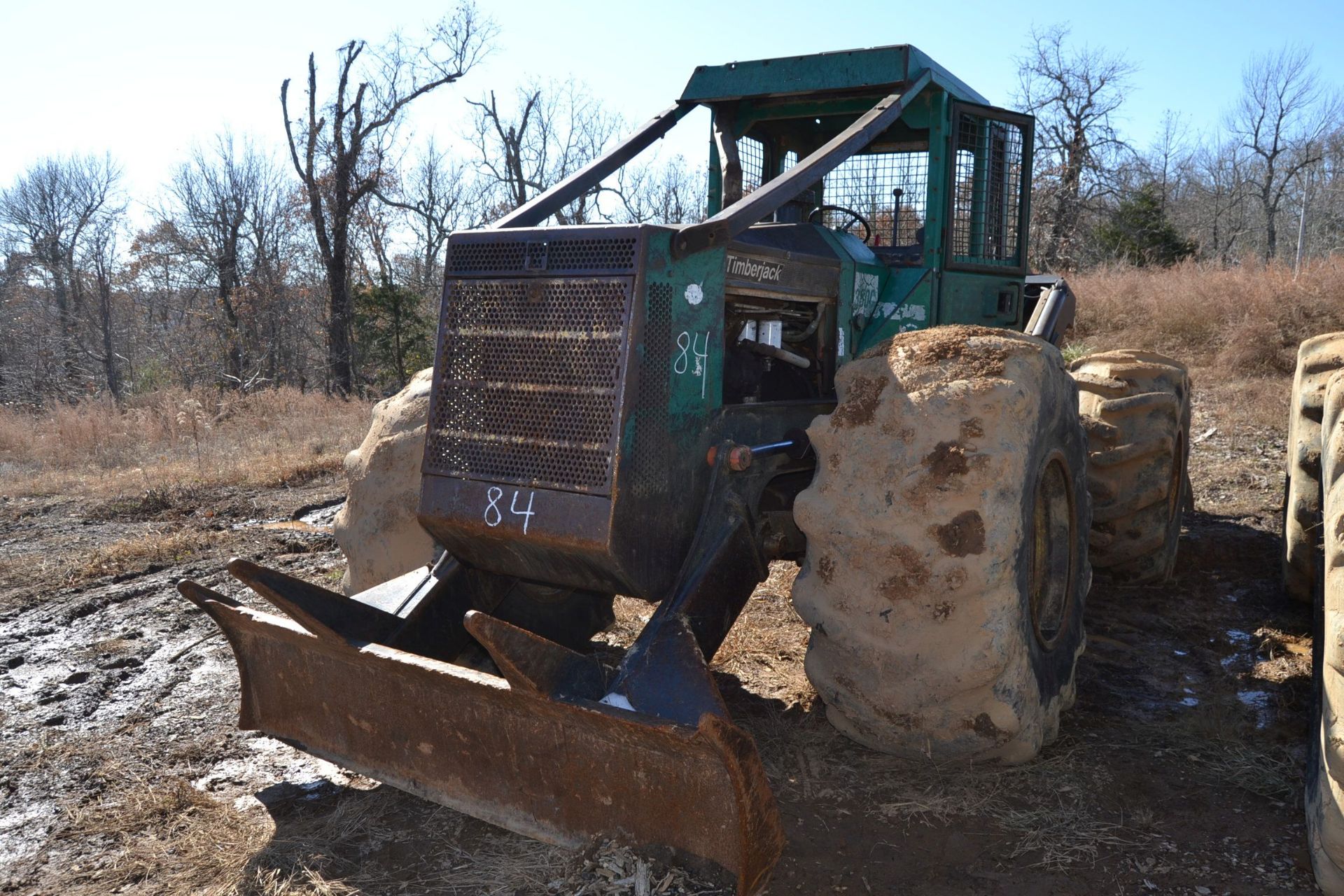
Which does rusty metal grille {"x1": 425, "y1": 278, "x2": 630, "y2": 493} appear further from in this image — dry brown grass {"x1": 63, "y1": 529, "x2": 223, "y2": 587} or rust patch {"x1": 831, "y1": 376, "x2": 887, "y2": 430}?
dry brown grass {"x1": 63, "y1": 529, "x2": 223, "y2": 587}

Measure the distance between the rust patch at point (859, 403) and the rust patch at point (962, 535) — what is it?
16.1 inches

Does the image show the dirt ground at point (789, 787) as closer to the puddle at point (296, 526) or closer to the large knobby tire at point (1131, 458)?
the large knobby tire at point (1131, 458)

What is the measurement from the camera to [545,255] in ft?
11.3

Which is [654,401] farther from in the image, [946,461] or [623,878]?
[623,878]

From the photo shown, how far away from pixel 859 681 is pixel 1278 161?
4051 cm

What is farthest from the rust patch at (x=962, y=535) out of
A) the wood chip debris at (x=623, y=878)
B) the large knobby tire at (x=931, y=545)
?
the wood chip debris at (x=623, y=878)

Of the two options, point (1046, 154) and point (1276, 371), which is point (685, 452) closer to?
point (1276, 371)

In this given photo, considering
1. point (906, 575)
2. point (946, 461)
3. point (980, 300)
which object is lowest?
point (906, 575)

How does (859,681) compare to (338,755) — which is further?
(338,755)

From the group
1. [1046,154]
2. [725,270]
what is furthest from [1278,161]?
[725,270]

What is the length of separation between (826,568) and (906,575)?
0.88 ft

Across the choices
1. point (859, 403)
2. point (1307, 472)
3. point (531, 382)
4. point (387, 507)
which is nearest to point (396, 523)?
point (387, 507)

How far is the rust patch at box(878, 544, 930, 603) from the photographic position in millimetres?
3025

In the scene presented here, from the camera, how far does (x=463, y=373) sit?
3.64 m
